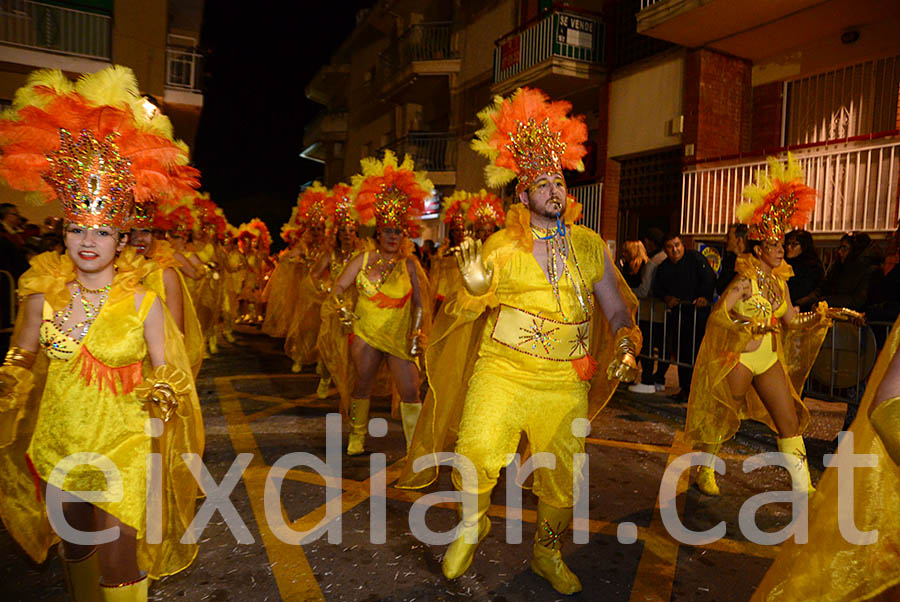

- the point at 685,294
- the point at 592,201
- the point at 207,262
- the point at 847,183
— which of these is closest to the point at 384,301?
the point at 685,294

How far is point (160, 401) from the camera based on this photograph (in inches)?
102

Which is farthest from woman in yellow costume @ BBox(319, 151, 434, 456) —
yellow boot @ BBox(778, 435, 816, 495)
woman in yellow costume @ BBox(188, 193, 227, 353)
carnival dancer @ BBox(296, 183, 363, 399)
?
woman in yellow costume @ BBox(188, 193, 227, 353)

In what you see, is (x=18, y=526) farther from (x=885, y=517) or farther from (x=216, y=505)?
(x=885, y=517)

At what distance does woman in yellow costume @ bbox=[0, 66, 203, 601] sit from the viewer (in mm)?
2592

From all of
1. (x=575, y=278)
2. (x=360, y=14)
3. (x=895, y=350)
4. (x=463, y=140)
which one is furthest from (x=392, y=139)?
(x=895, y=350)

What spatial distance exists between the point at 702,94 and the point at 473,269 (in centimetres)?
1040

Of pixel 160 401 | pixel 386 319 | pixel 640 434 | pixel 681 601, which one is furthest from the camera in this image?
pixel 640 434

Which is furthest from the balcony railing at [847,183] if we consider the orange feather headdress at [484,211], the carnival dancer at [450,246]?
the carnival dancer at [450,246]

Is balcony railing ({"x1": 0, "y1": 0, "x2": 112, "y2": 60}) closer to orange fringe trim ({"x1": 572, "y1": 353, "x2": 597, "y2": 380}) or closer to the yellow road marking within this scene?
the yellow road marking

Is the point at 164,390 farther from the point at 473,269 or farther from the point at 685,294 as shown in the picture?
the point at 685,294

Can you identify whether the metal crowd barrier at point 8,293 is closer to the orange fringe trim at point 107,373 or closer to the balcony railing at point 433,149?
the orange fringe trim at point 107,373

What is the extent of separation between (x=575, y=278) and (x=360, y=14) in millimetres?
30156

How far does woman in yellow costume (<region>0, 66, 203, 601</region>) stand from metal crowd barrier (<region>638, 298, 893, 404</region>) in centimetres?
490

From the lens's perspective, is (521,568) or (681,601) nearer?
(681,601)
